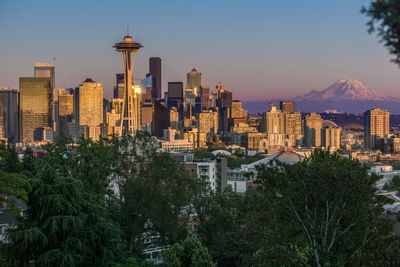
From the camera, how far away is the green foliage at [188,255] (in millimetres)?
20328

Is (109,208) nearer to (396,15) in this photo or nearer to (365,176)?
(365,176)

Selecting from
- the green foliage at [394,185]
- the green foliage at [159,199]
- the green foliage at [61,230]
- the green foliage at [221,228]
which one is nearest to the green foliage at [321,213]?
the green foliage at [221,228]

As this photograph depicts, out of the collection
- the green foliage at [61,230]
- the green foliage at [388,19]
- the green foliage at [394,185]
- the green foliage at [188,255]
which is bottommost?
the green foliage at [394,185]

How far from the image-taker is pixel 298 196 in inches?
674

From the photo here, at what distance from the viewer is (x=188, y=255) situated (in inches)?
813

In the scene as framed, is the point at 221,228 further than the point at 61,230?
Yes

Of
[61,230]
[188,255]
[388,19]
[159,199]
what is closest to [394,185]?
[159,199]

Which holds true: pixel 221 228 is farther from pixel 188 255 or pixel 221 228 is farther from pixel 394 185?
pixel 394 185

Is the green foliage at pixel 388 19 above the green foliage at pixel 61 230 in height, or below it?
above

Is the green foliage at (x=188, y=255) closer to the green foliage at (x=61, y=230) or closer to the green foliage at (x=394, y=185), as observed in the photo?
the green foliage at (x=61, y=230)

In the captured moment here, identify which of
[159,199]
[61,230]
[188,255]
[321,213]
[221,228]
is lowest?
[188,255]

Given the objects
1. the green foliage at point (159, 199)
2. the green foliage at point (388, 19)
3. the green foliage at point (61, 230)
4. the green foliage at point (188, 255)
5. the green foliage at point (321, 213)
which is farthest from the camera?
the green foliage at point (159, 199)

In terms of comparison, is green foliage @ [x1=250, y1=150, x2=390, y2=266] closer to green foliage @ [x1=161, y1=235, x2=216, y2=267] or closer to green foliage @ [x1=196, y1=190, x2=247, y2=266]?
green foliage @ [x1=196, y1=190, x2=247, y2=266]

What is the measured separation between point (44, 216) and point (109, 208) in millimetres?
6975
